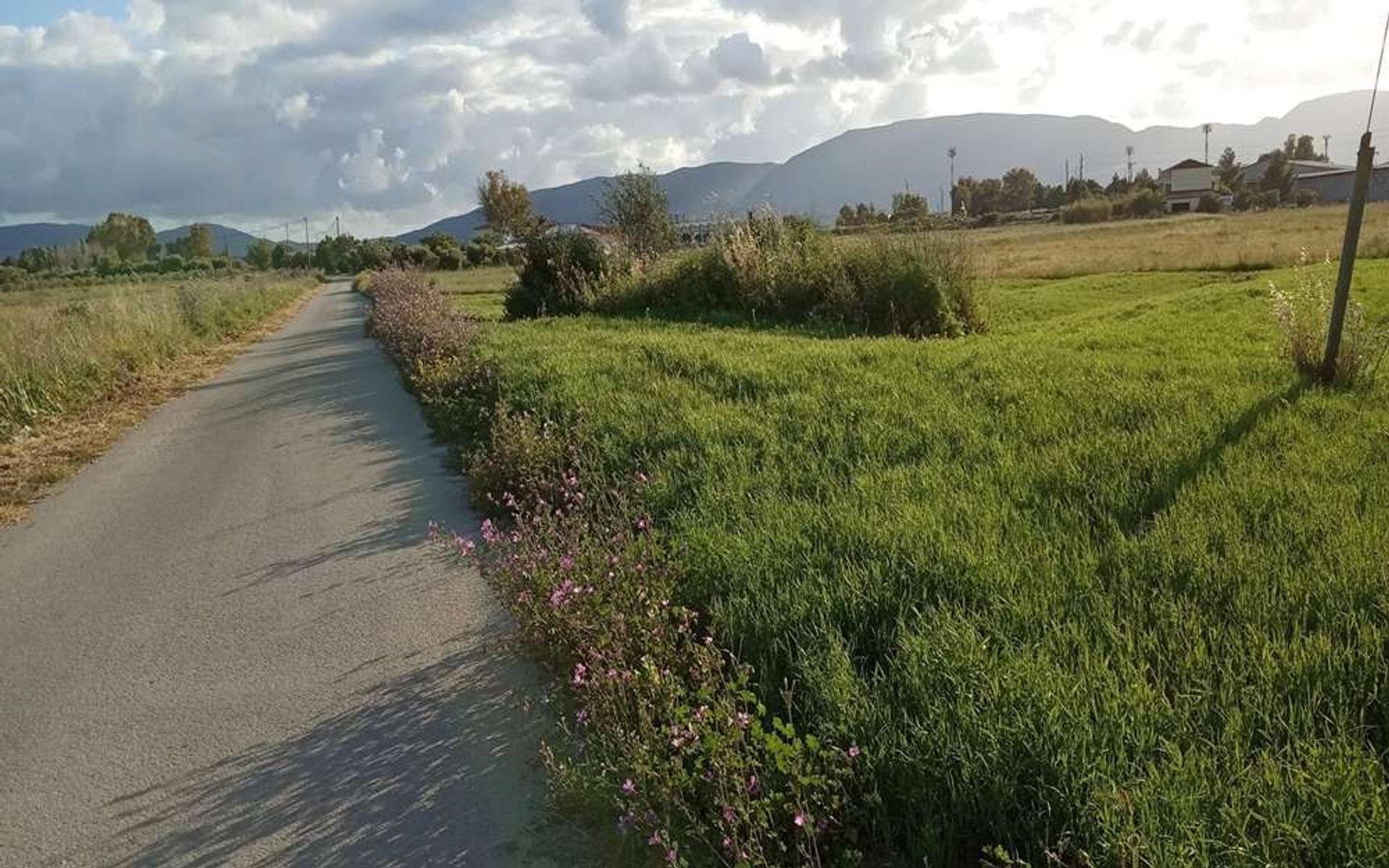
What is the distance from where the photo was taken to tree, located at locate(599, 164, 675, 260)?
2241 centimetres

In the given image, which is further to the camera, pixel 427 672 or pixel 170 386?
pixel 170 386

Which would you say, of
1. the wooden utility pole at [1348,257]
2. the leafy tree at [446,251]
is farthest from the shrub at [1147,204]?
the wooden utility pole at [1348,257]

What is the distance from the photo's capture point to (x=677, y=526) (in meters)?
4.57

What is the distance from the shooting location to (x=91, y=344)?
1374 centimetres

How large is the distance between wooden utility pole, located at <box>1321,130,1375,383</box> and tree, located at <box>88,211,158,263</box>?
5924 inches

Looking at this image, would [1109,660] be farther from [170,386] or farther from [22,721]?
[170,386]

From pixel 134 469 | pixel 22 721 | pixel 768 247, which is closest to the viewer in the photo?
pixel 22 721

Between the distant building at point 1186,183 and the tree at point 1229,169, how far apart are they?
1361 millimetres

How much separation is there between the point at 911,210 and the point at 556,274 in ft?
24.8

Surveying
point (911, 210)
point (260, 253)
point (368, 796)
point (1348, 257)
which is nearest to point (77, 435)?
point (368, 796)

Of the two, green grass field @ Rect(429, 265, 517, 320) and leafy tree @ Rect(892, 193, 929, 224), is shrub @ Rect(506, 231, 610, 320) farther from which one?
leafy tree @ Rect(892, 193, 929, 224)

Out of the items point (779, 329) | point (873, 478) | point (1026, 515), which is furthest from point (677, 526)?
point (779, 329)

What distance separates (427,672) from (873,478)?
8.39ft

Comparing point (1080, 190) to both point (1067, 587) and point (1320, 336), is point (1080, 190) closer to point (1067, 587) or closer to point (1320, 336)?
point (1320, 336)
